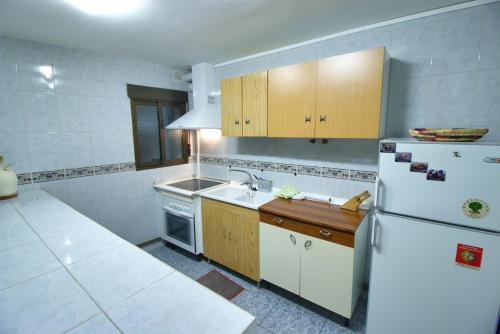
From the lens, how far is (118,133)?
8.75 feet

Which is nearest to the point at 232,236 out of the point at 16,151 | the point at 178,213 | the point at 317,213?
the point at 178,213

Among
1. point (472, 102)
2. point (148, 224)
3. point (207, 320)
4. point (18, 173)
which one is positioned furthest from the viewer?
point (148, 224)

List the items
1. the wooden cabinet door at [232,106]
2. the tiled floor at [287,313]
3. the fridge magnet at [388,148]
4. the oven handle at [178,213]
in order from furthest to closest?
1. the oven handle at [178,213]
2. the wooden cabinet door at [232,106]
3. the tiled floor at [287,313]
4. the fridge magnet at [388,148]

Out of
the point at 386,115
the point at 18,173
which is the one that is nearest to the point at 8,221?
the point at 18,173

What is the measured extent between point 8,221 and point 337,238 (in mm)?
2133

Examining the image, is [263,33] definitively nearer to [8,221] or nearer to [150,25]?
[150,25]

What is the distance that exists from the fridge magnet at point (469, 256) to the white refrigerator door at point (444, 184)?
0.42 ft

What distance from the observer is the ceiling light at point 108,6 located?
4.75 feet

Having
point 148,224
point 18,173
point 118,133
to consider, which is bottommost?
point 148,224

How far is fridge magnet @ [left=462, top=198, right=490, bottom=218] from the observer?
4.01 ft

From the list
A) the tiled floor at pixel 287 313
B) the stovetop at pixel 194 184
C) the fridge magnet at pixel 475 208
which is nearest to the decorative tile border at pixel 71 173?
the stovetop at pixel 194 184

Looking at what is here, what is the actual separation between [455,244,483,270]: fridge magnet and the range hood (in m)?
2.24

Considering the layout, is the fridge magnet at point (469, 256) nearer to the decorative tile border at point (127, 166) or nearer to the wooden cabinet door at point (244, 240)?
the wooden cabinet door at point (244, 240)

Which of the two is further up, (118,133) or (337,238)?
(118,133)
